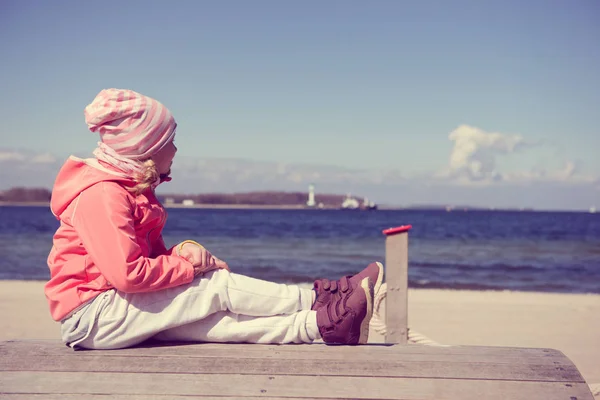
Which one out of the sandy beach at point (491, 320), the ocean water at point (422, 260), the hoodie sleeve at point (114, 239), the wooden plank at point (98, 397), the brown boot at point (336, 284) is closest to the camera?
the wooden plank at point (98, 397)

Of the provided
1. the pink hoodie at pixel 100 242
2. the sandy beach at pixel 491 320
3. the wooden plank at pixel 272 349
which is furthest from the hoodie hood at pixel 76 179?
the sandy beach at pixel 491 320

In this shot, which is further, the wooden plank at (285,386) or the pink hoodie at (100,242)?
the pink hoodie at (100,242)

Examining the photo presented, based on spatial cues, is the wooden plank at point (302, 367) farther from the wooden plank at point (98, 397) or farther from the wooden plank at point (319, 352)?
the wooden plank at point (98, 397)

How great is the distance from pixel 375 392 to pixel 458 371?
1.46ft

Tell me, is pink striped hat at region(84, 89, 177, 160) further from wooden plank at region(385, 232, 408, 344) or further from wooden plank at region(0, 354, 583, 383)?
wooden plank at region(385, 232, 408, 344)

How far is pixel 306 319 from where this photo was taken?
289 centimetres

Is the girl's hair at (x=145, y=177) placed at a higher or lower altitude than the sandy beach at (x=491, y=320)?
higher

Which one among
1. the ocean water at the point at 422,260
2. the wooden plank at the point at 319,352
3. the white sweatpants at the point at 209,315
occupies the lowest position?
the ocean water at the point at 422,260

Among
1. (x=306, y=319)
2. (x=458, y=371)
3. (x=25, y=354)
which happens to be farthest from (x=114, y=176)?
(x=458, y=371)

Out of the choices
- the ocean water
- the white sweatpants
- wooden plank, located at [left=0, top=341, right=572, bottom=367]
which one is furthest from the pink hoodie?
the ocean water

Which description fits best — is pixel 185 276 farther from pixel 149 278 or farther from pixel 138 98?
pixel 138 98

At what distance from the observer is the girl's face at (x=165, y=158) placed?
9.49ft

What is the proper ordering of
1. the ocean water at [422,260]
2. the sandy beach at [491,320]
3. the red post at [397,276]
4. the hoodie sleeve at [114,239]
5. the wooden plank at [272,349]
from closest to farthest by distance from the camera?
the hoodie sleeve at [114,239] → the wooden plank at [272,349] → the red post at [397,276] → the sandy beach at [491,320] → the ocean water at [422,260]

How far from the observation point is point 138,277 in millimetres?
2602
